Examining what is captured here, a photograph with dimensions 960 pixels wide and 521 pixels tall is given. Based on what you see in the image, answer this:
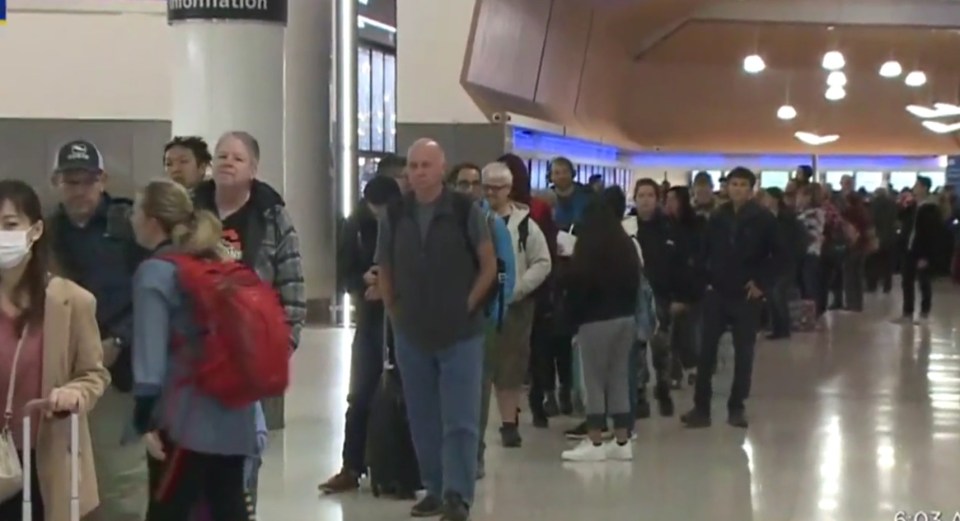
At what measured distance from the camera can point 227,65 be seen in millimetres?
8859

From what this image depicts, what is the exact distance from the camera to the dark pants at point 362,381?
728cm

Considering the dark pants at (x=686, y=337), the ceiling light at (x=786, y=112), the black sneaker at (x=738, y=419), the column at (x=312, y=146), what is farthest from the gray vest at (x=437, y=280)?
the ceiling light at (x=786, y=112)

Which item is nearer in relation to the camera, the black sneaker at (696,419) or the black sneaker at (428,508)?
the black sneaker at (428,508)

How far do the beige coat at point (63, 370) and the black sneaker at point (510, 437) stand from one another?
469cm

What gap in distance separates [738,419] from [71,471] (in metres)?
6.26

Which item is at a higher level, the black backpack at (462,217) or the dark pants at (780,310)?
the black backpack at (462,217)

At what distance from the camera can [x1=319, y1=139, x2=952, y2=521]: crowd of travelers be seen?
6465 mm

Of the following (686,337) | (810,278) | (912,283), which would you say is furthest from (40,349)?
(912,283)

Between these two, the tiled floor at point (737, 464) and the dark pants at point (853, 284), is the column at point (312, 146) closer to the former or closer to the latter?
the tiled floor at point (737, 464)

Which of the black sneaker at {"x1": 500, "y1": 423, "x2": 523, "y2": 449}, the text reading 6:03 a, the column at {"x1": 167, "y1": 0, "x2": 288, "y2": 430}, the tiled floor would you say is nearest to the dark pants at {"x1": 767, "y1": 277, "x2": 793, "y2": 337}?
the tiled floor

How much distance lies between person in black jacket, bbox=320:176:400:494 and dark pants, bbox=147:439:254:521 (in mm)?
2824

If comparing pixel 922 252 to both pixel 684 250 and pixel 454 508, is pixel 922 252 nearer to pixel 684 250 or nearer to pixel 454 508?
pixel 684 250

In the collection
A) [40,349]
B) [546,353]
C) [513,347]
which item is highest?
[40,349]

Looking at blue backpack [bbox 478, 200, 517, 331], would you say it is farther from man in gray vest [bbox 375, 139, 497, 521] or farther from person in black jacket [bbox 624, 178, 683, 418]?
person in black jacket [bbox 624, 178, 683, 418]
